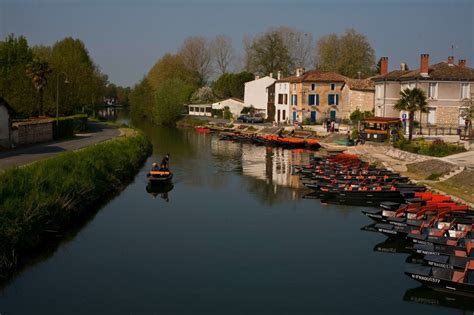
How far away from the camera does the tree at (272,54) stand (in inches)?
4144

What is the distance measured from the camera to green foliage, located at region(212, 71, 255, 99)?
109 meters

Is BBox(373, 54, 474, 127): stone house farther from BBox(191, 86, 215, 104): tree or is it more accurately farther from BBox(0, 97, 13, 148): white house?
BBox(191, 86, 215, 104): tree

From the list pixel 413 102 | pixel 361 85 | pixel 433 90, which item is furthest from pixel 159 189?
pixel 361 85

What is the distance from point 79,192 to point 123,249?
17.6 ft

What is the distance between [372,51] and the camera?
3964 inches

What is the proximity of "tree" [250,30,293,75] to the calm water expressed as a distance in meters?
72.6

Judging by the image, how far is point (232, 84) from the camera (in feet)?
363

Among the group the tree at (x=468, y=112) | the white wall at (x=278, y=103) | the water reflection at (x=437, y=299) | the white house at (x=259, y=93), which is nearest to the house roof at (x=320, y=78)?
the white wall at (x=278, y=103)

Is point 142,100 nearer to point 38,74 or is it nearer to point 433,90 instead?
point 38,74

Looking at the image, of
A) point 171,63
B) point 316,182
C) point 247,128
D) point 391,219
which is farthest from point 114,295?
point 171,63

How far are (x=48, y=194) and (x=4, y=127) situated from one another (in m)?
20.2

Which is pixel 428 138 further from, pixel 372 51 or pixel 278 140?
pixel 372 51

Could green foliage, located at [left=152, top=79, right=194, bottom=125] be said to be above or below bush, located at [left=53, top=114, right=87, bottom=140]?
above

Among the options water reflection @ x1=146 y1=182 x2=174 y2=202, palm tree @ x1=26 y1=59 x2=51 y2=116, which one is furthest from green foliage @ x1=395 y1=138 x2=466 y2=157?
palm tree @ x1=26 y1=59 x2=51 y2=116
